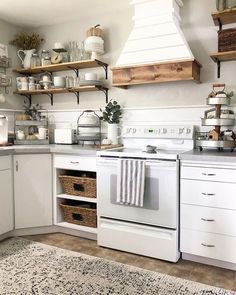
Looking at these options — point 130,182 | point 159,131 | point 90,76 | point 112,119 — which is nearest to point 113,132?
point 112,119

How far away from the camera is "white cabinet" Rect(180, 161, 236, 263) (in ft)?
7.06

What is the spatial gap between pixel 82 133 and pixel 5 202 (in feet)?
3.59

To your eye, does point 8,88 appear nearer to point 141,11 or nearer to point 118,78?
point 118,78

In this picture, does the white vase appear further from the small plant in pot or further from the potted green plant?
the potted green plant

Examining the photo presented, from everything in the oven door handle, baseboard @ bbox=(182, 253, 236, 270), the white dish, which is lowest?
baseboard @ bbox=(182, 253, 236, 270)

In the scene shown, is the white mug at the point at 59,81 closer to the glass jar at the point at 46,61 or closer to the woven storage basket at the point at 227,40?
the glass jar at the point at 46,61

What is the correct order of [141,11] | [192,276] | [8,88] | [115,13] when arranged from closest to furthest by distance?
1. [192,276]
2. [141,11]
3. [115,13]
4. [8,88]

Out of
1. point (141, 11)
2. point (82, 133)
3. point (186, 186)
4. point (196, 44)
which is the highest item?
point (141, 11)

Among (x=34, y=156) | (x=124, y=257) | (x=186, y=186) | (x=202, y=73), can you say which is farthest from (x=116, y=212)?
(x=202, y=73)

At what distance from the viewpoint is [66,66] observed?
3.37 meters

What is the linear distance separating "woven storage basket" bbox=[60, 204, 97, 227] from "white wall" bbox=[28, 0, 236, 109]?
4.01 feet

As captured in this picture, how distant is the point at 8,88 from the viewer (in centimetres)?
360

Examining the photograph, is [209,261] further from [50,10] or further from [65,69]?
[50,10]

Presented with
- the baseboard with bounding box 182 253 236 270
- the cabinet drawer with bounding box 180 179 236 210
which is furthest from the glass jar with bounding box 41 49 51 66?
the baseboard with bounding box 182 253 236 270
